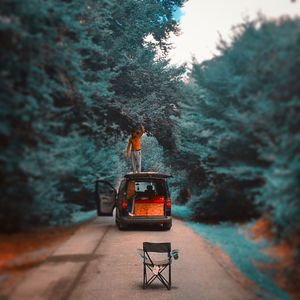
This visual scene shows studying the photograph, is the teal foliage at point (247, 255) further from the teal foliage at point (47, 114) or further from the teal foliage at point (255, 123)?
the teal foliage at point (47, 114)

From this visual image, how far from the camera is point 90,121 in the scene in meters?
5.62

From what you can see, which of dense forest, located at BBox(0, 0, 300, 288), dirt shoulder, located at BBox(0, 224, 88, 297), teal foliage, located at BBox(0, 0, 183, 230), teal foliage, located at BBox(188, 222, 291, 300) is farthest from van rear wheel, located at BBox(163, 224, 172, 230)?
dirt shoulder, located at BBox(0, 224, 88, 297)

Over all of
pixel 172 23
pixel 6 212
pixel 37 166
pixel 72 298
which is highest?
pixel 172 23

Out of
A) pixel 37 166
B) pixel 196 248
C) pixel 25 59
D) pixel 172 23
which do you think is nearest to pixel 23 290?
pixel 37 166

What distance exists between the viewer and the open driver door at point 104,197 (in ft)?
18.9

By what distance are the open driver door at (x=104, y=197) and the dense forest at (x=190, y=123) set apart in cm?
10

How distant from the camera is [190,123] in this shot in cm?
603

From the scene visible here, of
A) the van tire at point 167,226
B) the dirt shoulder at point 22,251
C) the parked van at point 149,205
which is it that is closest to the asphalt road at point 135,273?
the van tire at point 167,226

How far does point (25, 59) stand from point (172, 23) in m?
15.9

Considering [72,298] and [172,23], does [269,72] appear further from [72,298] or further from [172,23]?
[172,23]

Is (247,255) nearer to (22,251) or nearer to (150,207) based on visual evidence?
(22,251)

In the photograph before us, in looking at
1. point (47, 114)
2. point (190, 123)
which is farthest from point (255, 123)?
point (190, 123)

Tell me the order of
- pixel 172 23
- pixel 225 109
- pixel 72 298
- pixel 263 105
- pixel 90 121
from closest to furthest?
1. pixel 263 105
2. pixel 225 109
3. pixel 90 121
4. pixel 72 298
5. pixel 172 23

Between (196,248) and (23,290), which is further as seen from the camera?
(196,248)
